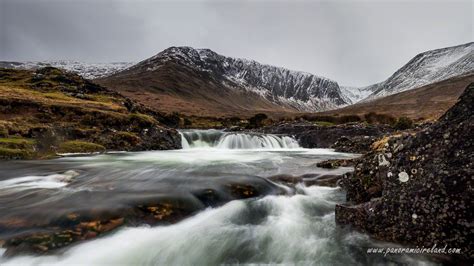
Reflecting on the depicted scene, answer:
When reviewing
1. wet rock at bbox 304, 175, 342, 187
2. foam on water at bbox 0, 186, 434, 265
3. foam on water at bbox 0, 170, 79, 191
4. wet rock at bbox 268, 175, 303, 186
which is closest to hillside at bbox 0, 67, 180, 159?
foam on water at bbox 0, 170, 79, 191

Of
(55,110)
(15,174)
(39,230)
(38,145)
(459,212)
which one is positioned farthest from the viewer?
(55,110)

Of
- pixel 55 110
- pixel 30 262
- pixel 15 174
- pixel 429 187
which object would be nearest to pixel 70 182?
pixel 15 174

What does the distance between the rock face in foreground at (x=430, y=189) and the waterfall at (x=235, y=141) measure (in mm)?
27219

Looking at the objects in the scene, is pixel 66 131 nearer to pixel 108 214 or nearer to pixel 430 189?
pixel 108 214

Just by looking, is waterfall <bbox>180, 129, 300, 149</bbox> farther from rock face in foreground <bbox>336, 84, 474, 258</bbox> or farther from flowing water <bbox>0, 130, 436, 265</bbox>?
rock face in foreground <bbox>336, 84, 474, 258</bbox>

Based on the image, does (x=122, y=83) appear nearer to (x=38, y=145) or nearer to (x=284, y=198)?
(x=38, y=145)

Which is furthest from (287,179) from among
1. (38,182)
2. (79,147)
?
(79,147)

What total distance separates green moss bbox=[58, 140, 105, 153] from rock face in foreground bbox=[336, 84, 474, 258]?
2057 cm

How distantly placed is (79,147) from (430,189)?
22548 millimetres

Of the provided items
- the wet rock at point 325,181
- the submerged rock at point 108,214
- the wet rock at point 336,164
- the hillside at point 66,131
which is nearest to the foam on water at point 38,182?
the submerged rock at point 108,214

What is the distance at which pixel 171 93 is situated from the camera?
A: 189000 millimetres

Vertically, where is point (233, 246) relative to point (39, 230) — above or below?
below

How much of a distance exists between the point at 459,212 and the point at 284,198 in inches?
216

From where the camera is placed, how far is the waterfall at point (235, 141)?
3419 cm
